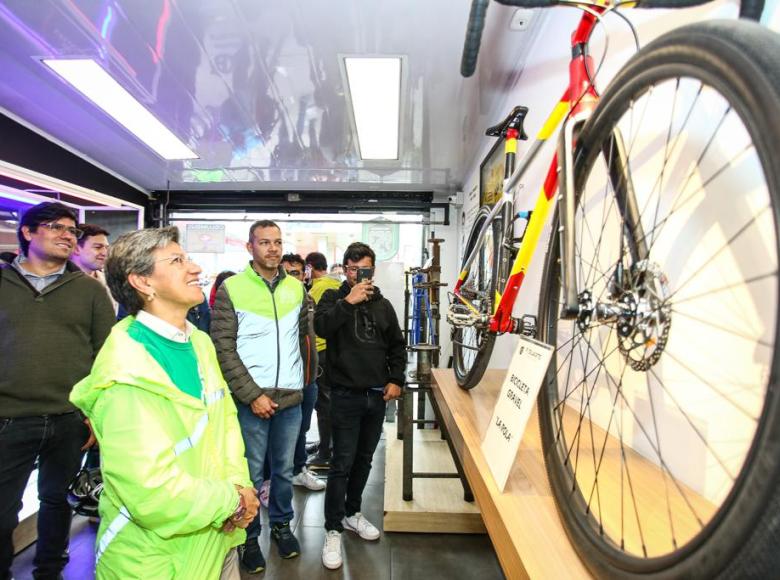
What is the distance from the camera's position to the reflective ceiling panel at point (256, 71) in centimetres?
199

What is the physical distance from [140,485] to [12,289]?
139cm

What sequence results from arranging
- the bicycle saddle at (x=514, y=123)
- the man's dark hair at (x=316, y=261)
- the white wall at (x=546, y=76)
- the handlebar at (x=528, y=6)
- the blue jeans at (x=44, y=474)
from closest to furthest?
the handlebar at (x=528, y=6) → the white wall at (x=546, y=76) → the bicycle saddle at (x=514, y=123) → the blue jeans at (x=44, y=474) → the man's dark hair at (x=316, y=261)

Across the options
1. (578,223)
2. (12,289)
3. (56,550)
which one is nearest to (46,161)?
(12,289)

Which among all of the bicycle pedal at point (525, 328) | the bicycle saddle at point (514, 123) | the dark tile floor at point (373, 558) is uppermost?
the bicycle saddle at point (514, 123)

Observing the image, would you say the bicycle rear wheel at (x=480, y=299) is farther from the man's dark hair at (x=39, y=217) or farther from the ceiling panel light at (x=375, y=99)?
the man's dark hair at (x=39, y=217)

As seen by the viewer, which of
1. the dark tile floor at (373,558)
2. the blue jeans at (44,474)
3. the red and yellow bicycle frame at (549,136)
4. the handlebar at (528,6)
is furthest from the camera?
the dark tile floor at (373,558)

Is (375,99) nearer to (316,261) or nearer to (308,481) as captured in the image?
(316,261)

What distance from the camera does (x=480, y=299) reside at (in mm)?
1811

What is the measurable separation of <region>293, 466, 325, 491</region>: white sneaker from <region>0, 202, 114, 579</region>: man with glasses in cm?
135

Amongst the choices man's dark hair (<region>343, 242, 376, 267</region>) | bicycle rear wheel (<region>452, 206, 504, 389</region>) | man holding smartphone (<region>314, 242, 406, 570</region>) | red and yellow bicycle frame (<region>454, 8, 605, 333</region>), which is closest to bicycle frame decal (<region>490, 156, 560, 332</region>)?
red and yellow bicycle frame (<region>454, 8, 605, 333</region>)

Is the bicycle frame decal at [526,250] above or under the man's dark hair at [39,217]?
under

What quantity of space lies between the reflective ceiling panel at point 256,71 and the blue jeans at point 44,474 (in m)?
2.02

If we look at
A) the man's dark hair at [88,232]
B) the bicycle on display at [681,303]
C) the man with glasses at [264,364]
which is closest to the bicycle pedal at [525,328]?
the bicycle on display at [681,303]

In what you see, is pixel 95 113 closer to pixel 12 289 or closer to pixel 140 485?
pixel 12 289
